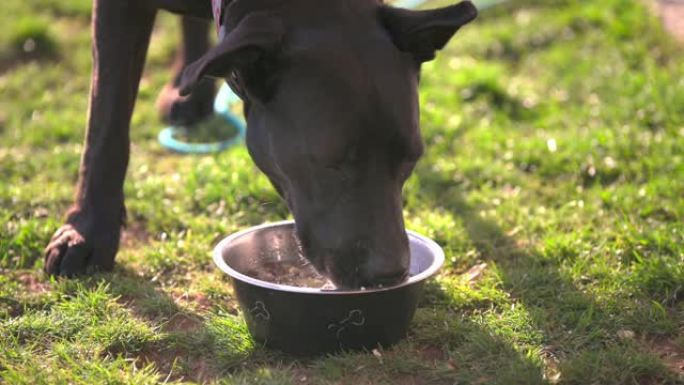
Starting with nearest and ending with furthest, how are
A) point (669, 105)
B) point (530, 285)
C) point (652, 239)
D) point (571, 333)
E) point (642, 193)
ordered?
point (571, 333)
point (530, 285)
point (652, 239)
point (642, 193)
point (669, 105)

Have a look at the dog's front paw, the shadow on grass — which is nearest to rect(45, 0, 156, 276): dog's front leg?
the dog's front paw

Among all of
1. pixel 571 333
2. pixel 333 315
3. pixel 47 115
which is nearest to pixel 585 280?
pixel 571 333

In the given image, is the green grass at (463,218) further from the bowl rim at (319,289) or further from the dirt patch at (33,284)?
the bowl rim at (319,289)

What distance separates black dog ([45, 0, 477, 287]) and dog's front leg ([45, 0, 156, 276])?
80cm

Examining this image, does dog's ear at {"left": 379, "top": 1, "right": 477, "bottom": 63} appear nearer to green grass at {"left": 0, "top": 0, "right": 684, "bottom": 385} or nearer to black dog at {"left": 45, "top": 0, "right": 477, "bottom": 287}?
black dog at {"left": 45, "top": 0, "right": 477, "bottom": 287}

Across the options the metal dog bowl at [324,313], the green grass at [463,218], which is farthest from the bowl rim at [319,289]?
the green grass at [463,218]

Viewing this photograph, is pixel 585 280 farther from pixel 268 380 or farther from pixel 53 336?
pixel 53 336

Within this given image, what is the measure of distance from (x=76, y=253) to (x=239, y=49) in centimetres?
136

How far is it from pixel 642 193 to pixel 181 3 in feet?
7.28

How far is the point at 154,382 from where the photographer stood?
10.2 feet

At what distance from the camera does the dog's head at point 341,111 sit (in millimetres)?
2971

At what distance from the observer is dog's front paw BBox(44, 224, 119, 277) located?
3.86 meters

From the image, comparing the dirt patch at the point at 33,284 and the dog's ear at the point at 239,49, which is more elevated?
the dog's ear at the point at 239,49

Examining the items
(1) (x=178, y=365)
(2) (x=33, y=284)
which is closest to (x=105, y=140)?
(2) (x=33, y=284)
